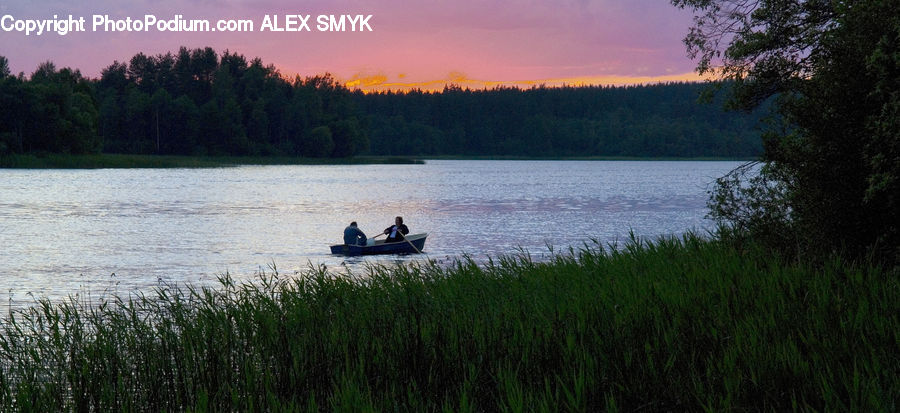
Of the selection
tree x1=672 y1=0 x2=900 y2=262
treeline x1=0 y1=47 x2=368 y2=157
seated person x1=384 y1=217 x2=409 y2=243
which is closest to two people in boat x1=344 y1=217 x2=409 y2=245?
seated person x1=384 y1=217 x2=409 y2=243

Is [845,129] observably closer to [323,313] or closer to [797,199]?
[797,199]

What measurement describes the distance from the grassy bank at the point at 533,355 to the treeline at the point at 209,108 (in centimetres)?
11647

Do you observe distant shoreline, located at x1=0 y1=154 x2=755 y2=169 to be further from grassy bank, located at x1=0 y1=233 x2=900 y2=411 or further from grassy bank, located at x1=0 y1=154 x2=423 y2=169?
grassy bank, located at x1=0 y1=233 x2=900 y2=411

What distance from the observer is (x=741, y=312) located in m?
10.1

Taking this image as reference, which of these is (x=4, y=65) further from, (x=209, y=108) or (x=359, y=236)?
(x=359, y=236)

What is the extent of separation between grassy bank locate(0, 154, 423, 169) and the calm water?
29.2 m

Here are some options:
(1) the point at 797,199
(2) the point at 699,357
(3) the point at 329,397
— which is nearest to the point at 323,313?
(3) the point at 329,397

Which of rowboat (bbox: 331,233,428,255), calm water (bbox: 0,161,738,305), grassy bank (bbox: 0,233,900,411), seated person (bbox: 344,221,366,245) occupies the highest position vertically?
grassy bank (bbox: 0,233,900,411)

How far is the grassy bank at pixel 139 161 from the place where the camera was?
10639cm

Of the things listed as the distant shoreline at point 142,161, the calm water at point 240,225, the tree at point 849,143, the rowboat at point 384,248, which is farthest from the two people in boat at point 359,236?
the distant shoreline at point 142,161

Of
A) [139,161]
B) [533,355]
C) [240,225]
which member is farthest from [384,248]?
[139,161]

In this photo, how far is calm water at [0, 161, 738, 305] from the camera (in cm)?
2633

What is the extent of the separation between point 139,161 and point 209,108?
2643 centimetres

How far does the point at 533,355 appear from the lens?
337 inches
